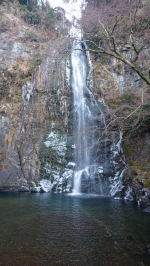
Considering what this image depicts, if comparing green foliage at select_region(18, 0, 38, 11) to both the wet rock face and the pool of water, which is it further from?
the pool of water

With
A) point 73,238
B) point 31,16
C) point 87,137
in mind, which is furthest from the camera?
point 31,16

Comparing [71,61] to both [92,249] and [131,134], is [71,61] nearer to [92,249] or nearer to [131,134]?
[131,134]

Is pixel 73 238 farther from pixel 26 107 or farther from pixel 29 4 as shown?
pixel 29 4

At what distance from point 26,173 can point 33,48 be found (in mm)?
15135

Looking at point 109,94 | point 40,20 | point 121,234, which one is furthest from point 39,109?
point 40,20

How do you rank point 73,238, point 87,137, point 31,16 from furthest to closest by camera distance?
point 31,16
point 87,137
point 73,238

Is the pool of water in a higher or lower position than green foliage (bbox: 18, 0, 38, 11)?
lower

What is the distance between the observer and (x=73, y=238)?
451 centimetres

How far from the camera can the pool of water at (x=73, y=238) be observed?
11.4ft

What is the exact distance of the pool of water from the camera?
349 cm

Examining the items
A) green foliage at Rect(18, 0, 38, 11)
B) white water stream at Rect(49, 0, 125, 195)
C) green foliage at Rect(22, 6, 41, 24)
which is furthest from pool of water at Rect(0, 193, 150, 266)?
green foliage at Rect(18, 0, 38, 11)

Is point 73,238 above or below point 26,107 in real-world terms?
below

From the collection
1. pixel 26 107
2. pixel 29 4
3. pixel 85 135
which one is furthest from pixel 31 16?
pixel 85 135

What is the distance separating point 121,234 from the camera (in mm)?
4773
